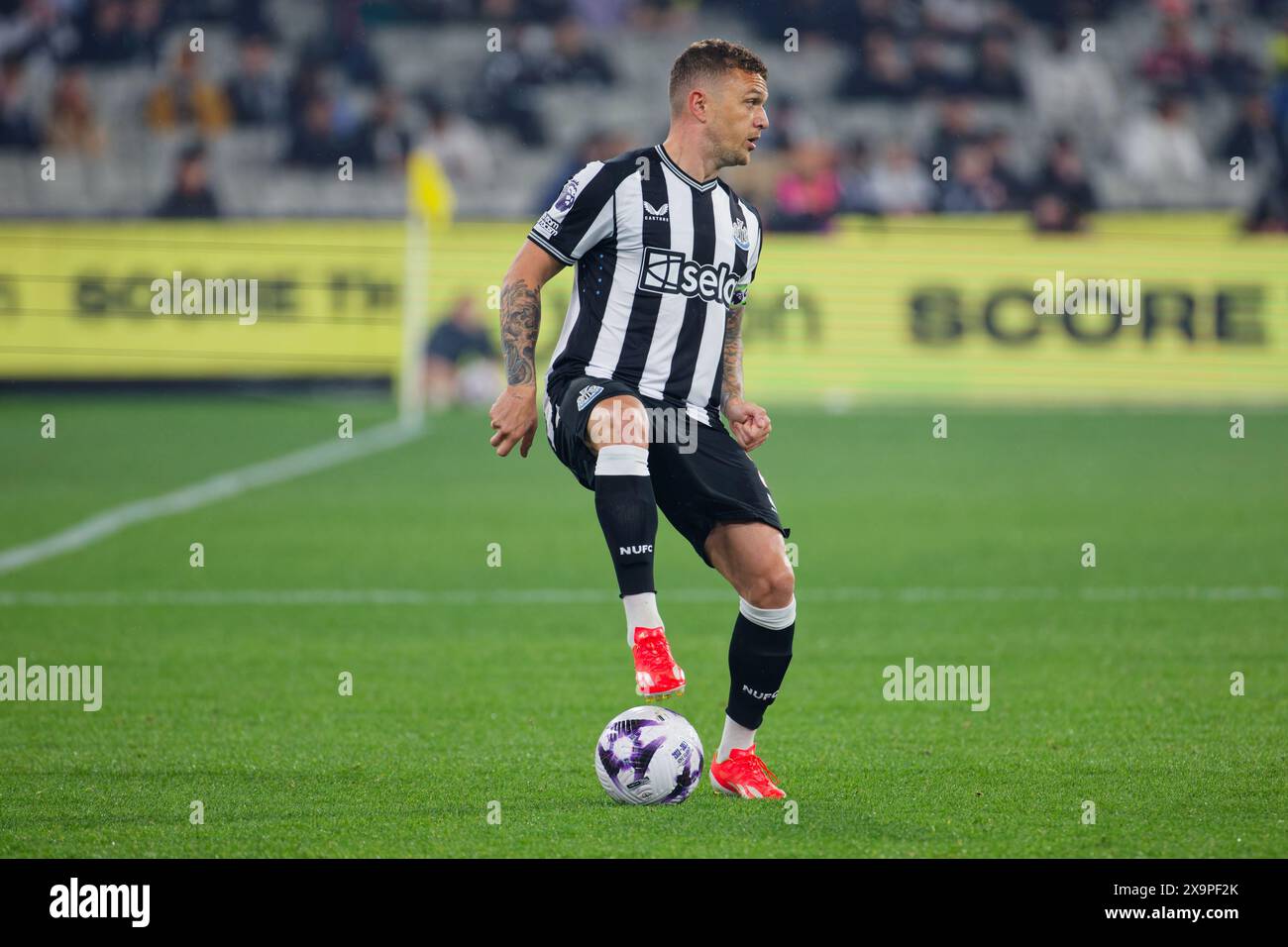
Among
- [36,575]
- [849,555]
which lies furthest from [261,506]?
[849,555]

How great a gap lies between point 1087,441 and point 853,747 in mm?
11342

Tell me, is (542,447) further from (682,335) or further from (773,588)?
(773,588)

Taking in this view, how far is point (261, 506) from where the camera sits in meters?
13.1

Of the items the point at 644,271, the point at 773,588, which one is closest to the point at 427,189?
the point at 644,271

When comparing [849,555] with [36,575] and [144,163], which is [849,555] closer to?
[36,575]

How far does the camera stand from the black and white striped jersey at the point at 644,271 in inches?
212

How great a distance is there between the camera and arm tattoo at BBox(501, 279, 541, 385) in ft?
17.5

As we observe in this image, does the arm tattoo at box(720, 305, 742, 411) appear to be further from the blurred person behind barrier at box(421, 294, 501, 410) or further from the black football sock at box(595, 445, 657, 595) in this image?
the blurred person behind barrier at box(421, 294, 501, 410)

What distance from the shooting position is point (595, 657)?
26.7 feet

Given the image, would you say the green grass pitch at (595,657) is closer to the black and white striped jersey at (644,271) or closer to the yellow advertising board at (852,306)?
the black and white striped jersey at (644,271)

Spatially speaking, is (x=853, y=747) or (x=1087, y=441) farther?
(x=1087, y=441)

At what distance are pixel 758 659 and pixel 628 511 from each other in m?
0.77

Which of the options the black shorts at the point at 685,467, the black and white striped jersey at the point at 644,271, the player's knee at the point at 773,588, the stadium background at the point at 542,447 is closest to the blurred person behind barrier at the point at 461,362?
the stadium background at the point at 542,447

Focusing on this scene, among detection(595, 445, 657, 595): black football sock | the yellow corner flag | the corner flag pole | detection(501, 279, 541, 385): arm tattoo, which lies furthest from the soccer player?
the corner flag pole
